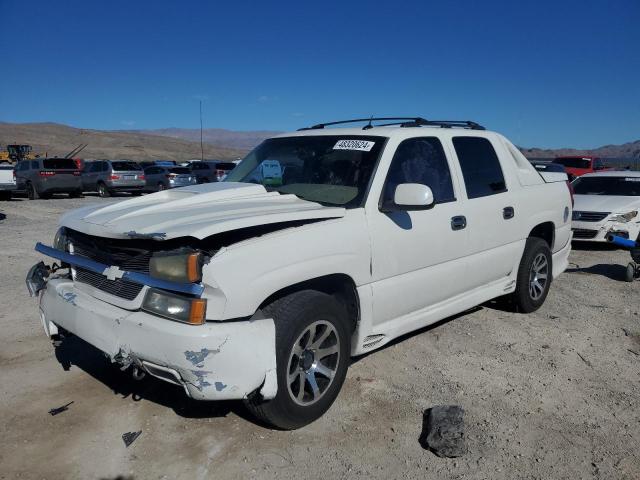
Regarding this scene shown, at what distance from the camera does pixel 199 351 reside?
2672 millimetres

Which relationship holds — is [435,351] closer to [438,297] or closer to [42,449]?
[438,297]

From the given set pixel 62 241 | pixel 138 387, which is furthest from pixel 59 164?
pixel 138 387

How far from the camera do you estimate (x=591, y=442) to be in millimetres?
3148

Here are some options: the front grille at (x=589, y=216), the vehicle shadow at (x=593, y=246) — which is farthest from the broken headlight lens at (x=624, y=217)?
the vehicle shadow at (x=593, y=246)

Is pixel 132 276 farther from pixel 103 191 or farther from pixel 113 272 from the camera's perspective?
pixel 103 191

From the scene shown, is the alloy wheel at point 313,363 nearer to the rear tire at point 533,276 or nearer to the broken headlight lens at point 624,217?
the rear tire at point 533,276

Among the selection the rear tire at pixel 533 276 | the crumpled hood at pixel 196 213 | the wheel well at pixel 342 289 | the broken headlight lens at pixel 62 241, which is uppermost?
the crumpled hood at pixel 196 213

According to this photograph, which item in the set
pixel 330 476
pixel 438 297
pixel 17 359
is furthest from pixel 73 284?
pixel 438 297

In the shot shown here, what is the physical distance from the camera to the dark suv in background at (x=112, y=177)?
22.4m

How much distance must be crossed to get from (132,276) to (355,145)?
6.25 ft

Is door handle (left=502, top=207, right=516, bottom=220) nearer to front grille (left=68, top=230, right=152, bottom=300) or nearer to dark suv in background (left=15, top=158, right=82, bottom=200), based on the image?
front grille (left=68, top=230, right=152, bottom=300)

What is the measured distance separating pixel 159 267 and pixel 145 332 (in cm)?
35

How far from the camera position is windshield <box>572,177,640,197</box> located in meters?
10.4

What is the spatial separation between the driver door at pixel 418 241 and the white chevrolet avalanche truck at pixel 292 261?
13 millimetres
